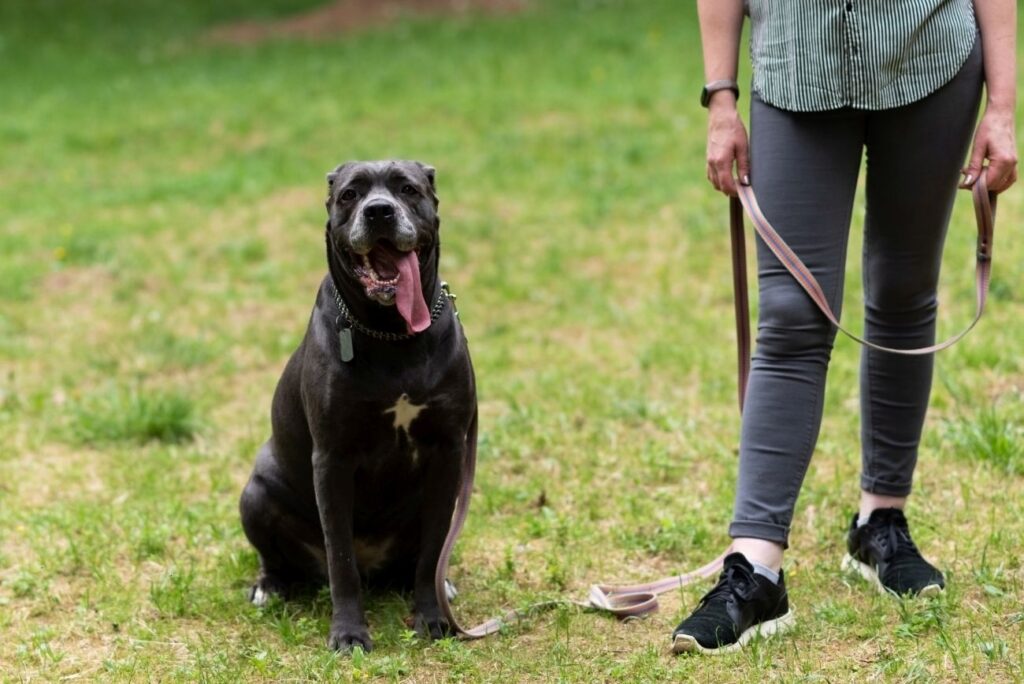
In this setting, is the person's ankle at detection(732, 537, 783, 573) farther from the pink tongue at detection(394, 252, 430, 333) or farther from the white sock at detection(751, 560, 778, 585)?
the pink tongue at detection(394, 252, 430, 333)

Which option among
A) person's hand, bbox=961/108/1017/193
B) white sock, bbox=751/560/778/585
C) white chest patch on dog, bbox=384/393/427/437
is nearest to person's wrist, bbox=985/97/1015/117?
person's hand, bbox=961/108/1017/193

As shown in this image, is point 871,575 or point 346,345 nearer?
point 346,345

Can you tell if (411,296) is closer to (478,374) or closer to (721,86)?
(721,86)

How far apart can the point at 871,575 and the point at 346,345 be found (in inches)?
64.5

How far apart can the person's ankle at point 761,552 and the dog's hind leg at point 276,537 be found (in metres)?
1.25

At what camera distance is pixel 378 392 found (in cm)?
349

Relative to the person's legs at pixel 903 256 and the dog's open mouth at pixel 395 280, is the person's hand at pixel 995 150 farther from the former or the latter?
the dog's open mouth at pixel 395 280

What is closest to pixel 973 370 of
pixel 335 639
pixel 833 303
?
pixel 833 303

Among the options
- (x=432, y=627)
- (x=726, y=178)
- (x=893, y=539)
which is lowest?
(x=432, y=627)

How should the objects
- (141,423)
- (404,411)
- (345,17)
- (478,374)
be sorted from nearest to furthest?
(404,411)
(141,423)
(478,374)
(345,17)

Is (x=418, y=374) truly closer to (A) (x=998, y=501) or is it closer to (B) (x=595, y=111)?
(A) (x=998, y=501)

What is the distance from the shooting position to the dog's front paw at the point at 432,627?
3646 millimetres

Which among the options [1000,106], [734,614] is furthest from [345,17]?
[734,614]

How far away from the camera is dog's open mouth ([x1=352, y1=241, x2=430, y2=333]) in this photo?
3.37 meters
